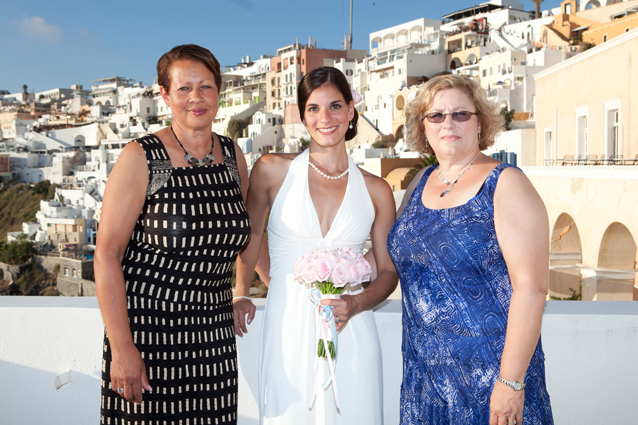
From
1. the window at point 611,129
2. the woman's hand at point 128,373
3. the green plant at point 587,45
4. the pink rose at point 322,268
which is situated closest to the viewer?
the woman's hand at point 128,373

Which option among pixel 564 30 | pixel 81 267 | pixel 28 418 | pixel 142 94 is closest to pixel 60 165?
pixel 142 94

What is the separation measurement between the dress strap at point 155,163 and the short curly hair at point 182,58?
0.89 feet

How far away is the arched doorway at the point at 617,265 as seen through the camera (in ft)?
34.4

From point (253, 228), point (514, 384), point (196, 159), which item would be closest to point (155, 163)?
point (196, 159)

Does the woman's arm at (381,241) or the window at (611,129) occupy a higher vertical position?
the window at (611,129)

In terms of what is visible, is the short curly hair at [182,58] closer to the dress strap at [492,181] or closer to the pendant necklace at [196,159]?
the pendant necklace at [196,159]

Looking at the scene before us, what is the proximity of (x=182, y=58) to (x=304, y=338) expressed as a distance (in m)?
1.27

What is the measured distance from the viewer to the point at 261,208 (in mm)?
2377

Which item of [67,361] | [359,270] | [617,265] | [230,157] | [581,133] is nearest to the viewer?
[359,270]

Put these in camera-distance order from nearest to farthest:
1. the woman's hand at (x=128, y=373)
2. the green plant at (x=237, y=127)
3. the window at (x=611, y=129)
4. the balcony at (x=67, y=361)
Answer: the woman's hand at (x=128, y=373) → the balcony at (x=67, y=361) → the window at (x=611, y=129) → the green plant at (x=237, y=127)

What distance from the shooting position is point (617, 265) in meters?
10.9

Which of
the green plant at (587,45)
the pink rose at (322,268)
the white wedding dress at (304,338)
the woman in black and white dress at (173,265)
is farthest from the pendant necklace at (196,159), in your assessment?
the green plant at (587,45)

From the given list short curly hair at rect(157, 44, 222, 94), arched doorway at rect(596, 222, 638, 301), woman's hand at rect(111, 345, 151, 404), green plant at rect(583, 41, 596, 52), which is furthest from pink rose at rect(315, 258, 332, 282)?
green plant at rect(583, 41, 596, 52)

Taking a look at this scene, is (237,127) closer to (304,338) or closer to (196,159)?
(196,159)
